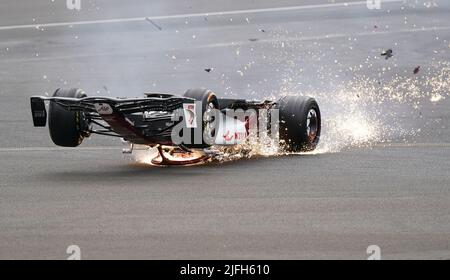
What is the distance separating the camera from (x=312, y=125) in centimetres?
1350

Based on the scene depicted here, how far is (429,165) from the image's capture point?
39.5 feet

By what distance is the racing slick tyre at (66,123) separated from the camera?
12305mm

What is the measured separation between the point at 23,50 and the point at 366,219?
1315cm

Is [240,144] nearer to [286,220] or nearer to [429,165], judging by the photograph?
[429,165]

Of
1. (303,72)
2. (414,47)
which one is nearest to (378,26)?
(414,47)

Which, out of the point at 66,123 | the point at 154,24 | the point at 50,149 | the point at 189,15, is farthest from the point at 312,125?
the point at 189,15

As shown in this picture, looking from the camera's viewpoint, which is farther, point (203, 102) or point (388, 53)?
point (388, 53)

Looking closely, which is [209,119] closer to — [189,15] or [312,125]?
[312,125]

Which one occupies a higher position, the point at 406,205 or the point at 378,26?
the point at 378,26

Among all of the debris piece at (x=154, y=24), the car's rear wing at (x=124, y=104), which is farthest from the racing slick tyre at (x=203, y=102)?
the debris piece at (x=154, y=24)

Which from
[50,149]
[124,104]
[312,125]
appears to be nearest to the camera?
[124,104]

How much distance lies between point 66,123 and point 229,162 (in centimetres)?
165
